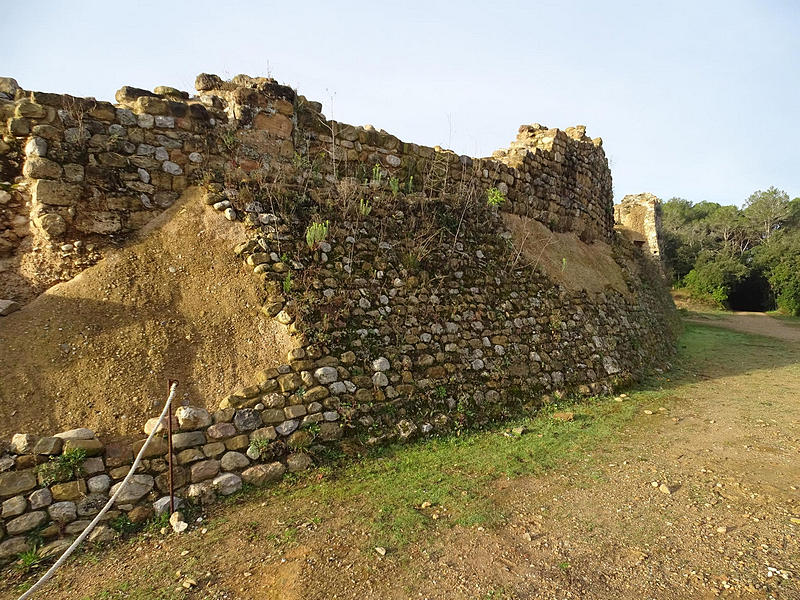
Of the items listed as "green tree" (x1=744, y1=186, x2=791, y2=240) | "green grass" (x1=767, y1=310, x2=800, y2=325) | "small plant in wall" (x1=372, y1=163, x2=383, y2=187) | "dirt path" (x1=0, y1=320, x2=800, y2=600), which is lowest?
"green grass" (x1=767, y1=310, x2=800, y2=325)

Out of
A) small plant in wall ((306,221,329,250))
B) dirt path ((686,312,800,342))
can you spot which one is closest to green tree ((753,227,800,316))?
dirt path ((686,312,800,342))

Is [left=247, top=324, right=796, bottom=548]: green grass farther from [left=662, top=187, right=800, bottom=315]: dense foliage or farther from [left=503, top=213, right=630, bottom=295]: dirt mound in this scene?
[left=662, top=187, right=800, bottom=315]: dense foliage

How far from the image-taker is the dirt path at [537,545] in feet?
9.71

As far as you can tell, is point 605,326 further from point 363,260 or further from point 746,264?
point 746,264

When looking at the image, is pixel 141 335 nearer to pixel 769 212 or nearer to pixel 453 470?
pixel 453 470

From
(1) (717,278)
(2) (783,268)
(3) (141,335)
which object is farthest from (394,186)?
(2) (783,268)

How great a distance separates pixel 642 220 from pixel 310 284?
17.9 metres

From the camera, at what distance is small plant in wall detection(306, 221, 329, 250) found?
18.9 ft

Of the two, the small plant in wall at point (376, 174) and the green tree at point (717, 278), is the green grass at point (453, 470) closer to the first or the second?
the small plant in wall at point (376, 174)

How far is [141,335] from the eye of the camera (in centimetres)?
456

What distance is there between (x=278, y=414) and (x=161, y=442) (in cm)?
107

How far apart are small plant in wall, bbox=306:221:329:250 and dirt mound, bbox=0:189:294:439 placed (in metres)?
0.88

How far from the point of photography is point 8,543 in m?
3.20

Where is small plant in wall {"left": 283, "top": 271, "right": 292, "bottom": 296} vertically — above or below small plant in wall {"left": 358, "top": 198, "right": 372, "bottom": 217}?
below
